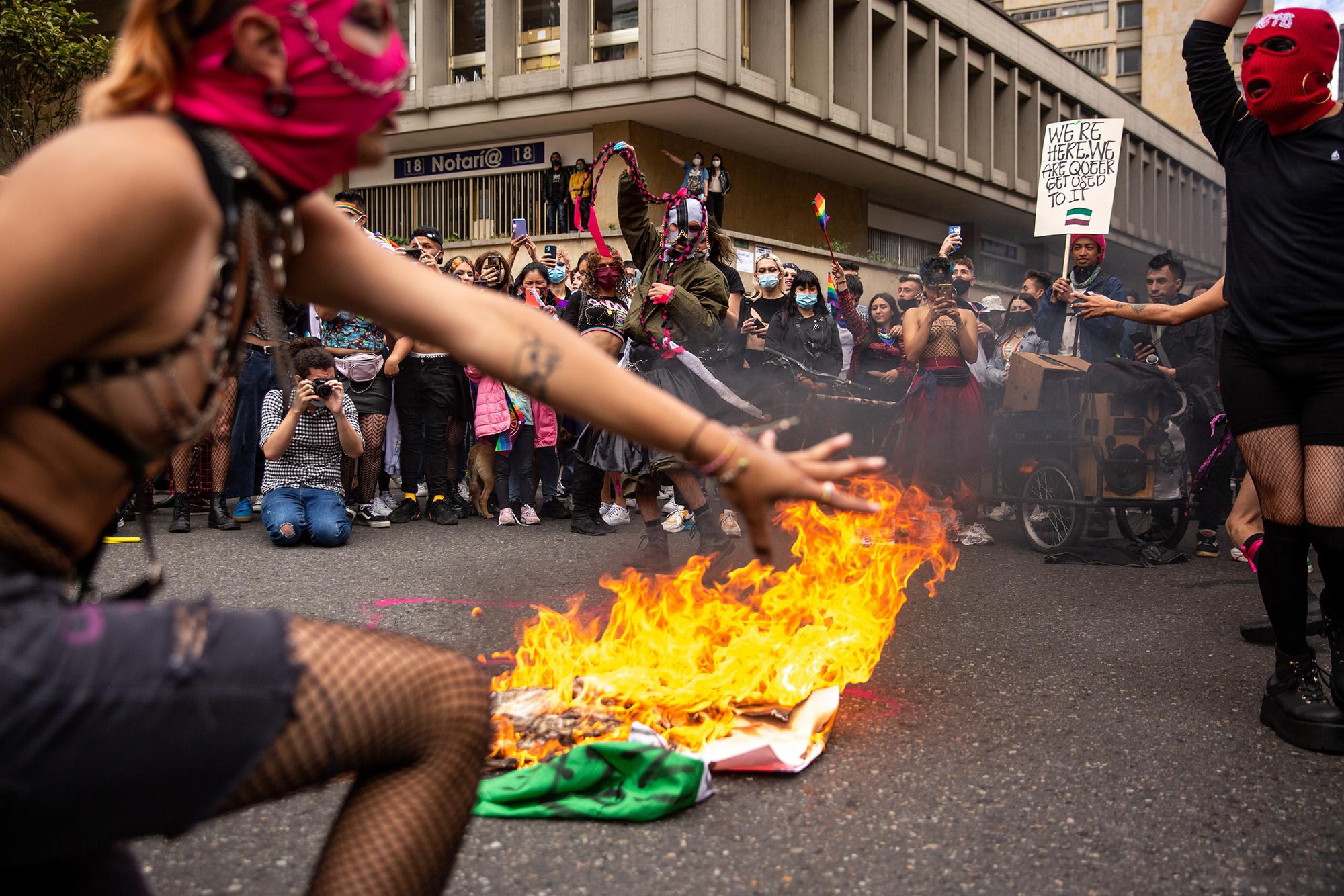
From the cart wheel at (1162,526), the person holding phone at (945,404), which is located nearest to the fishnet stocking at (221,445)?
the person holding phone at (945,404)

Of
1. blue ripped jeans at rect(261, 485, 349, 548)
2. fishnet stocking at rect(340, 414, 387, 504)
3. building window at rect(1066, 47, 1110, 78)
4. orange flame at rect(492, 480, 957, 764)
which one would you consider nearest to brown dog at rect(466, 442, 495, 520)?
fishnet stocking at rect(340, 414, 387, 504)

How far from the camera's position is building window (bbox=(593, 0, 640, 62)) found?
899 inches

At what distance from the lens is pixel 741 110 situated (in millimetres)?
21141

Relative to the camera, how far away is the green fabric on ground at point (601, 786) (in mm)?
2957

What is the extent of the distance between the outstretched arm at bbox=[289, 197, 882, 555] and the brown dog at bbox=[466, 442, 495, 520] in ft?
25.4

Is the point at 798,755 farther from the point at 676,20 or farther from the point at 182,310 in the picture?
the point at 676,20

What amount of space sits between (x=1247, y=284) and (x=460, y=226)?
21.5 m

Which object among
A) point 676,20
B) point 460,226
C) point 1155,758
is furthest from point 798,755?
point 460,226

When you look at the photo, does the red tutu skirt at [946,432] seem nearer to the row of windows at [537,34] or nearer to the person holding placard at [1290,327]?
the person holding placard at [1290,327]

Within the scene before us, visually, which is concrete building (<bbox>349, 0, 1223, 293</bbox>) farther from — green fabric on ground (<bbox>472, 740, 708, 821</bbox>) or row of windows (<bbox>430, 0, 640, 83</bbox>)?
green fabric on ground (<bbox>472, 740, 708, 821</bbox>)

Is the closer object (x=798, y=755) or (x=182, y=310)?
(x=182, y=310)

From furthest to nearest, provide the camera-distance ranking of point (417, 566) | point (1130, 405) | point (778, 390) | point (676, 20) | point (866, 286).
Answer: point (866, 286)
point (676, 20)
point (778, 390)
point (1130, 405)
point (417, 566)

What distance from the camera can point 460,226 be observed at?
23.8m

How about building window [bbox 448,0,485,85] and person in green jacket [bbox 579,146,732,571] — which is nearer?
person in green jacket [bbox 579,146,732,571]
